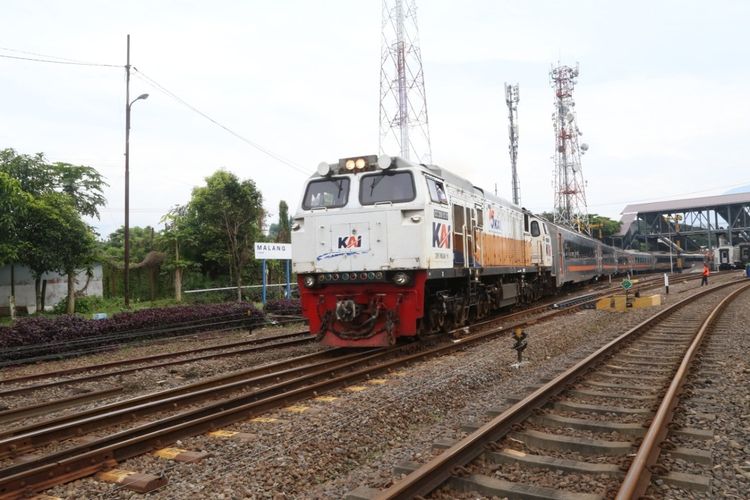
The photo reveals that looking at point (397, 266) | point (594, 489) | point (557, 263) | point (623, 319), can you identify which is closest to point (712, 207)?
point (557, 263)

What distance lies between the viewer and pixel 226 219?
24.6 metres

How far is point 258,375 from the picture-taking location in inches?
336

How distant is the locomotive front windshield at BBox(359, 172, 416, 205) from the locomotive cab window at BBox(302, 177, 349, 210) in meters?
0.38

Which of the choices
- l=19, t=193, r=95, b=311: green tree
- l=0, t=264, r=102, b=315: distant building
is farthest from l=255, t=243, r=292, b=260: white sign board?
l=0, t=264, r=102, b=315: distant building

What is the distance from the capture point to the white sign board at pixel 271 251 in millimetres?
19109

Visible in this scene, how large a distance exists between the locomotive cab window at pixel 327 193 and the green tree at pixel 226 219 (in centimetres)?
1459

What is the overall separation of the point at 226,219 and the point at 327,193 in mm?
15378

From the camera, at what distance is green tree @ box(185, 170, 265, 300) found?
984 inches

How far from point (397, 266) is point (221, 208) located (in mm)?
17271

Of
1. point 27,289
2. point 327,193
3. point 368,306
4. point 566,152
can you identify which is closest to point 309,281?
point 368,306

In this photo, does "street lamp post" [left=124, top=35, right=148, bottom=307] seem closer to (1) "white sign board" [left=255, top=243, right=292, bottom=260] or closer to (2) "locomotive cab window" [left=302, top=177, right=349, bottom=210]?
(1) "white sign board" [left=255, top=243, right=292, bottom=260]

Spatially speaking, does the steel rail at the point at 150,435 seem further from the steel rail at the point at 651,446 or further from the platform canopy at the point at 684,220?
the platform canopy at the point at 684,220

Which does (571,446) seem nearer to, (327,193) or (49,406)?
(49,406)

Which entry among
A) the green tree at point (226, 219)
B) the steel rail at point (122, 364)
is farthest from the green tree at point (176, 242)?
the steel rail at point (122, 364)
